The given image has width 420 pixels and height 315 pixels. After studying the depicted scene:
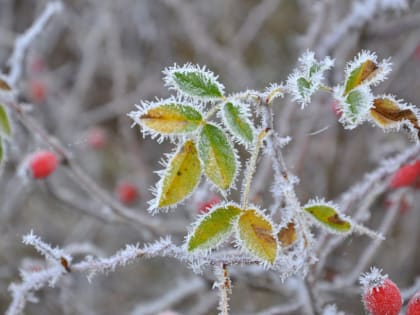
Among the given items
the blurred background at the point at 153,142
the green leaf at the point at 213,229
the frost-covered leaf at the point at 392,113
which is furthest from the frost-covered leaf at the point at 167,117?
the blurred background at the point at 153,142

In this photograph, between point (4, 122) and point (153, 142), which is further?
point (153, 142)

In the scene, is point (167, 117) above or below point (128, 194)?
below

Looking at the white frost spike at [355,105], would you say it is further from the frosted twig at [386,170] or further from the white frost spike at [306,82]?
the frosted twig at [386,170]

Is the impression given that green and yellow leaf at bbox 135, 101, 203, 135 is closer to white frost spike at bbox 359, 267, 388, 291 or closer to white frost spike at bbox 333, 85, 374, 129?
white frost spike at bbox 333, 85, 374, 129

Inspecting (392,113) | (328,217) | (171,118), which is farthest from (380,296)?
(171,118)

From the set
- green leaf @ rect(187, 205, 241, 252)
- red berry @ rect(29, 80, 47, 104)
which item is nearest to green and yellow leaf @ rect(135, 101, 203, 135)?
green leaf @ rect(187, 205, 241, 252)

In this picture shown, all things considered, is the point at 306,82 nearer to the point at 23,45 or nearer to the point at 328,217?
the point at 328,217
